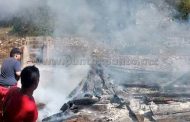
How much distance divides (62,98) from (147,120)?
2.90 metres

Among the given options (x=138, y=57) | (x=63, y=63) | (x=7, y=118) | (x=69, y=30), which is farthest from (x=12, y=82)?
(x=69, y=30)

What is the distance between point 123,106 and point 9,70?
193 centimetres

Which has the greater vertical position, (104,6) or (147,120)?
(104,6)

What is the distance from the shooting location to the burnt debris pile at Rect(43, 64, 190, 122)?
644cm

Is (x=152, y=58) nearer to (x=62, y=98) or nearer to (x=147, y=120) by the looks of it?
(x=62, y=98)

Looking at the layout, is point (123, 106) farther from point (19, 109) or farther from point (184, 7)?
point (184, 7)

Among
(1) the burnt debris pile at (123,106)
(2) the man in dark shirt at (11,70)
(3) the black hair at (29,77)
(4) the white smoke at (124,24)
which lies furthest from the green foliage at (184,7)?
(3) the black hair at (29,77)

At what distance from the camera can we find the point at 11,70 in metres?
6.32

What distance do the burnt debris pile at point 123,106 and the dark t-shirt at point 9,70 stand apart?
981 millimetres

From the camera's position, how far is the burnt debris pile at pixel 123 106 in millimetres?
6441

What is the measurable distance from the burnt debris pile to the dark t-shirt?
0.98 meters

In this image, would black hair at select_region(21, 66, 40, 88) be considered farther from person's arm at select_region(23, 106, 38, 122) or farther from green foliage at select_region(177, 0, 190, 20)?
green foliage at select_region(177, 0, 190, 20)

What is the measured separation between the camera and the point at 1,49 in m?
14.3

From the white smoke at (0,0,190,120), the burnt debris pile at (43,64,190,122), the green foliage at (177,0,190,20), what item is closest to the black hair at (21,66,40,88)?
the burnt debris pile at (43,64,190,122)
